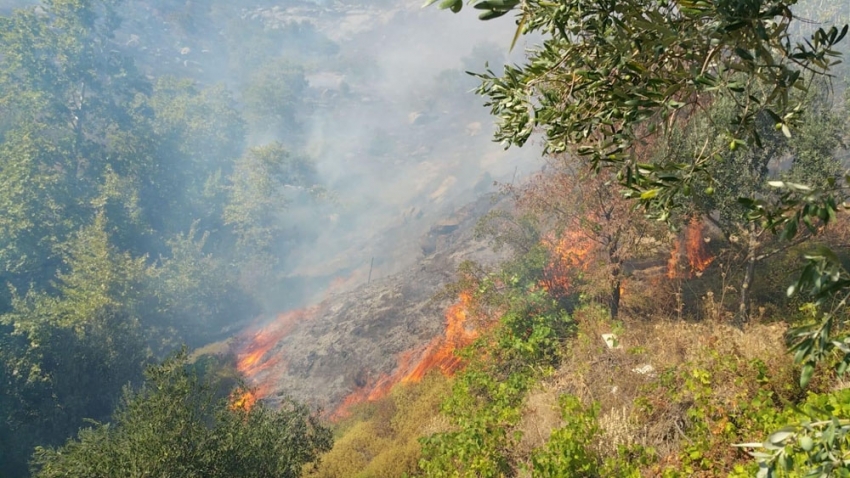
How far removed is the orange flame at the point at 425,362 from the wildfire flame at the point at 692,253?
30.1ft

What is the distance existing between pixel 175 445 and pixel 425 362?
50.1 feet

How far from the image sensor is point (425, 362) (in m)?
23.6

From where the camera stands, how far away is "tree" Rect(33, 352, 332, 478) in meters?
8.95

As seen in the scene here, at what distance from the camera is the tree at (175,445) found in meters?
8.95

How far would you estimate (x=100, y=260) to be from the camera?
32844 mm

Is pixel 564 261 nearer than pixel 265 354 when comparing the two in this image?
Yes

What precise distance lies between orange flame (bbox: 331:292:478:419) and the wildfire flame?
9183mm

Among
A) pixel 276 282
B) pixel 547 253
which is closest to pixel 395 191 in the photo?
pixel 276 282

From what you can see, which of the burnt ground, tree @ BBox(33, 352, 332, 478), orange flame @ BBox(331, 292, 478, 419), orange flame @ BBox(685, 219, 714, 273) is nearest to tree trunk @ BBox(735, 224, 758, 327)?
orange flame @ BBox(685, 219, 714, 273)

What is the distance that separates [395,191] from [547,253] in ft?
211

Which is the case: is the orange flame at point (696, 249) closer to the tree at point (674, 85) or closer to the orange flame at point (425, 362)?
the orange flame at point (425, 362)

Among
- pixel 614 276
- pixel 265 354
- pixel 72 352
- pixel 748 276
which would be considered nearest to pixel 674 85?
pixel 748 276

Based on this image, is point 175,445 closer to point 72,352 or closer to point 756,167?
point 756,167

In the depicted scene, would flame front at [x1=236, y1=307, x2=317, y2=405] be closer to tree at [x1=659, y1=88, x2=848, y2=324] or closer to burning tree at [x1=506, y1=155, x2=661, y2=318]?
burning tree at [x1=506, y1=155, x2=661, y2=318]
